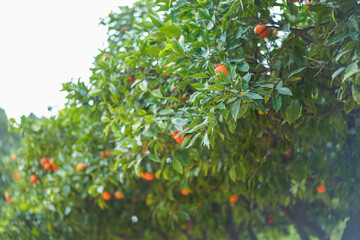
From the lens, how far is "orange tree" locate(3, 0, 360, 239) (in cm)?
93

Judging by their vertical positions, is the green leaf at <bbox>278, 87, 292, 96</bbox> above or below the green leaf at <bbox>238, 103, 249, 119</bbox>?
below

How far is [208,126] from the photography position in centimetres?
84

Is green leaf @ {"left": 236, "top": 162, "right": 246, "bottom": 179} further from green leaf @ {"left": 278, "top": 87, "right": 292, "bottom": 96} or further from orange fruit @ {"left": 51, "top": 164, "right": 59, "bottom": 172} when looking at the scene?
orange fruit @ {"left": 51, "top": 164, "right": 59, "bottom": 172}

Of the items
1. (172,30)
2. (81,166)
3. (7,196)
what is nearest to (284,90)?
(172,30)

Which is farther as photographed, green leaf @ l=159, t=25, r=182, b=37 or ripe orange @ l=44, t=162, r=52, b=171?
ripe orange @ l=44, t=162, r=52, b=171

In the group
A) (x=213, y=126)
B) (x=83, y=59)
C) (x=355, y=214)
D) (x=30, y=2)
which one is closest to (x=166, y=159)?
(x=213, y=126)

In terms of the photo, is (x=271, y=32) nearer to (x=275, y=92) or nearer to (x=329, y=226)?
(x=275, y=92)

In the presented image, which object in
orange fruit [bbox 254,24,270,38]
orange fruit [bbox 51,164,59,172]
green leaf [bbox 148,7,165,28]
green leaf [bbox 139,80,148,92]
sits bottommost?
orange fruit [bbox 51,164,59,172]

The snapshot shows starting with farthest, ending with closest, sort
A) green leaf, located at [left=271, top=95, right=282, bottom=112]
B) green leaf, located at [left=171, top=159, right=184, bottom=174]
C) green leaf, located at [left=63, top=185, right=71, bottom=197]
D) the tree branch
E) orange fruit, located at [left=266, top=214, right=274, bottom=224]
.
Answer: orange fruit, located at [left=266, top=214, right=274, bottom=224] < the tree branch < green leaf, located at [left=63, top=185, right=71, bottom=197] < green leaf, located at [left=171, top=159, right=184, bottom=174] < green leaf, located at [left=271, top=95, right=282, bottom=112]

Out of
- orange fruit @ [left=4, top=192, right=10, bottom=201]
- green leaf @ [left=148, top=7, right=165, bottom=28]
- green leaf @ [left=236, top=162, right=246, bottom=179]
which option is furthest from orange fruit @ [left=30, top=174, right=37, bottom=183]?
green leaf @ [left=148, top=7, right=165, bottom=28]

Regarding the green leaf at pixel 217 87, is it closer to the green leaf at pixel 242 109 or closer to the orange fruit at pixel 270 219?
the green leaf at pixel 242 109

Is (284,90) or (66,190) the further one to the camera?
(66,190)

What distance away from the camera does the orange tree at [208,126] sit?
932mm

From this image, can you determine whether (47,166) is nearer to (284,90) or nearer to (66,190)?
(66,190)
